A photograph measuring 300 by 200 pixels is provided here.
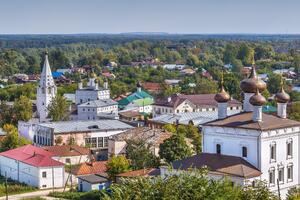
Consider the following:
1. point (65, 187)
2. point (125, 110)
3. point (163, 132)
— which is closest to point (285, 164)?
point (65, 187)

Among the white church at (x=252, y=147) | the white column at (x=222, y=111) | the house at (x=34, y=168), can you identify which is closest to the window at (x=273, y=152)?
the white church at (x=252, y=147)

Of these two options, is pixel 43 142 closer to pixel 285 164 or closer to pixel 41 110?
pixel 41 110

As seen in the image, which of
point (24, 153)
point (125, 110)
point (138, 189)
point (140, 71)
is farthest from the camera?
point (140, 71)

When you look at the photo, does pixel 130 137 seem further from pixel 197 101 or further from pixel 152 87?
pixel 152 87

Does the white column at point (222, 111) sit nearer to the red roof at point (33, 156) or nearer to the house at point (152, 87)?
the red roof at point (33, 156)

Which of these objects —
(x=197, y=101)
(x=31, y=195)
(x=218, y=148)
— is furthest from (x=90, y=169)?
(x=197, y=101)

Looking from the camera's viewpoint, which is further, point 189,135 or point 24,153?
point 189,135
